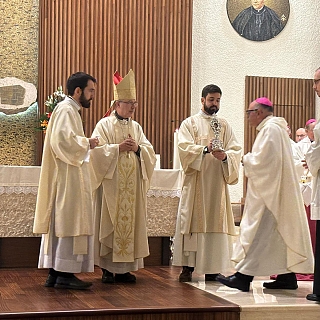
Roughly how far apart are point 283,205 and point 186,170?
3.63ft

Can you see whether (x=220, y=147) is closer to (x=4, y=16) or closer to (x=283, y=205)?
(x=283, y=205)

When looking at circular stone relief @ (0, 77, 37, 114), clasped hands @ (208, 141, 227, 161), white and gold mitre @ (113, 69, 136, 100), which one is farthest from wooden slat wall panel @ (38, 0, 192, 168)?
clasped hands @ (208, 141, 227, 161)

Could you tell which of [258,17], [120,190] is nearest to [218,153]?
[120,190]

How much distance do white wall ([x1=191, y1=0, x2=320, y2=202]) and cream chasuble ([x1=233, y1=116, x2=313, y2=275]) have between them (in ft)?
13.8

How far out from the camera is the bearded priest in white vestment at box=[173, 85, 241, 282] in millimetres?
6566

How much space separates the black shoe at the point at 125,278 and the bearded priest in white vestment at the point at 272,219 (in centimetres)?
95

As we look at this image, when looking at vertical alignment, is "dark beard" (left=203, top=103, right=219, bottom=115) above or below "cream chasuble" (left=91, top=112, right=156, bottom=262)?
above

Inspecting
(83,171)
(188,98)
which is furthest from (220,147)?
(188,98)

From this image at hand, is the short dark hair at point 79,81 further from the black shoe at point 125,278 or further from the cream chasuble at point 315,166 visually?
the cream chasuble at point 315,166

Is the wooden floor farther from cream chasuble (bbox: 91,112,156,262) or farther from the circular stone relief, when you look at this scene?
the circular stone relief

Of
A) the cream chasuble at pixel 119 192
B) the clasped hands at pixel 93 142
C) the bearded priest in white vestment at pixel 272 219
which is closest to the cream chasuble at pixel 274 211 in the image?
the bearded priest in white vestment at pixel 272 219

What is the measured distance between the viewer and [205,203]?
21.8ft

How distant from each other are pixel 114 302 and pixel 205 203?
172 cm

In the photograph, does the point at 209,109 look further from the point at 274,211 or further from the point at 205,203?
the point at 274,211
